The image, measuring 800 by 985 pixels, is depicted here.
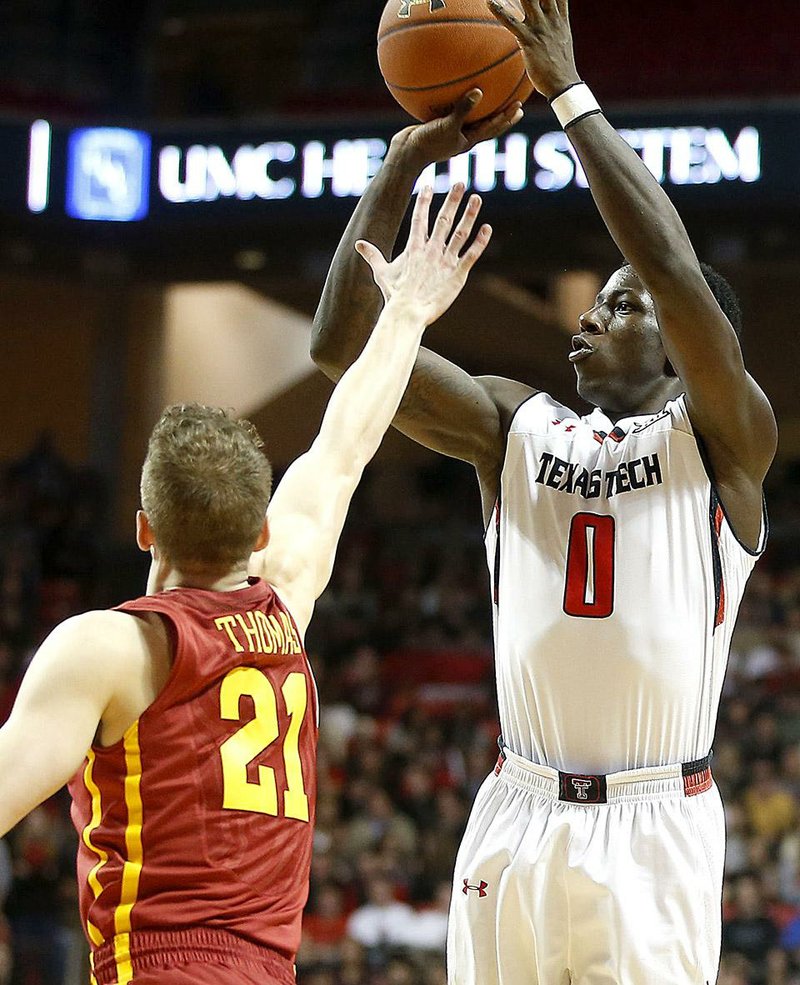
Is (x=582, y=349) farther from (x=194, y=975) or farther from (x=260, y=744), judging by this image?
(x=194, y=975)

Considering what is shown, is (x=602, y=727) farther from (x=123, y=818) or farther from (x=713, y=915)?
(x=123, y=818)

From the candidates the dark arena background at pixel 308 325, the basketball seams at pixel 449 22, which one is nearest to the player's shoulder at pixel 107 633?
the basketball seams at pixel 449 22

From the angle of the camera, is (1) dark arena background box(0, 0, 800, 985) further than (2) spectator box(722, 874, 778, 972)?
Yes

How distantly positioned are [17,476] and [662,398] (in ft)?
40.2

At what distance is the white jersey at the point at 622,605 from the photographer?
3.48 meters

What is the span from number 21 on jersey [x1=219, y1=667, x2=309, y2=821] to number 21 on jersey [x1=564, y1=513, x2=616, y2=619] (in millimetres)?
1099

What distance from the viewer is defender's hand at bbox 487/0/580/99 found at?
3.39 m

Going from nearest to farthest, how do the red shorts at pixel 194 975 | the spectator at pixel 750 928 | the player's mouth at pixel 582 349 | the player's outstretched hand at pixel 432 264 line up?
the red shorts at pixel 194 975 → the player's outstretched hand at pixel 432 264 → the player's mouth at pixel 582 349 → the spectator at pixel 750 928

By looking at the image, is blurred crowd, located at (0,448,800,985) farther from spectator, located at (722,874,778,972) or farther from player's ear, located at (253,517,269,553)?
player's ear, located at (253,517,269,553)

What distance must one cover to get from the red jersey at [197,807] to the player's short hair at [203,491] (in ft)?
0.26

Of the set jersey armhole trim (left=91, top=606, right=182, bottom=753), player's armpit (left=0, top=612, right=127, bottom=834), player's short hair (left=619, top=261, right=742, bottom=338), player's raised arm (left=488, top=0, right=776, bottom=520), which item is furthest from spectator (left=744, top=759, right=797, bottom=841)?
player's armpit (left=0, top=612, right=127, bottom=834)

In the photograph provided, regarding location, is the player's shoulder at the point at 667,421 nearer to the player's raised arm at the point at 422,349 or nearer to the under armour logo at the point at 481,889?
the player's raised arm at the point at 422,349

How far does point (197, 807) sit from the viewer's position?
7.94 ft

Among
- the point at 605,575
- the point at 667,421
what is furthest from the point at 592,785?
the point at 667,421
